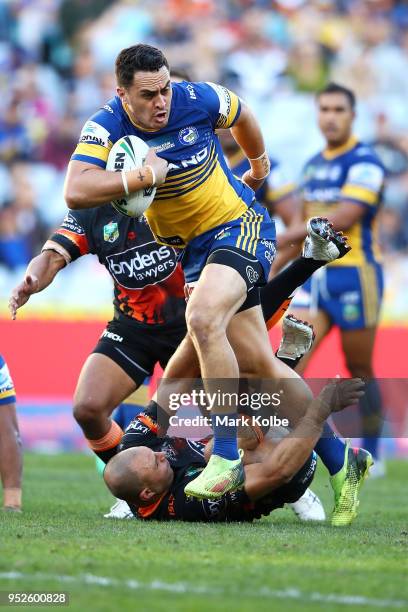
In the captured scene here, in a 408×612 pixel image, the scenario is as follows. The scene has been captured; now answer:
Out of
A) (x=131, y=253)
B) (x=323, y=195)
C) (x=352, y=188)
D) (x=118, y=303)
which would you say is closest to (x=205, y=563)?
(x=131, y=253)

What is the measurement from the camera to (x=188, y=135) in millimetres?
6324

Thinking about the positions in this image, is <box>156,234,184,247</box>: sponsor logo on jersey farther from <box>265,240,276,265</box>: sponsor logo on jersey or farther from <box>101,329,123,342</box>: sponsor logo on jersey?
<box>101,329,123,342</box>: sponsor logo on jersey

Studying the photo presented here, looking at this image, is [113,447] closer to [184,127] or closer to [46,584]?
[184,127]

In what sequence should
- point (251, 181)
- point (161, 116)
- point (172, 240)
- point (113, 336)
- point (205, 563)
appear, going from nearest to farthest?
point (205, 563) → point (161, 116) → point (172, 240) → point (251, 181) → point (113, 336)

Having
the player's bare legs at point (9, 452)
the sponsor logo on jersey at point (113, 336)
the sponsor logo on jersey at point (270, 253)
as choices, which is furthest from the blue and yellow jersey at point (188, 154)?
the player's bare legs at point (9, 452)

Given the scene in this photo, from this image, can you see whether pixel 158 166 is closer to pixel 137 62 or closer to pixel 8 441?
pixel 137 62

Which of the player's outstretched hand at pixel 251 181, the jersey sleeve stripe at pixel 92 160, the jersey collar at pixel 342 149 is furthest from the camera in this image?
the jersey collar at pixel 342 149

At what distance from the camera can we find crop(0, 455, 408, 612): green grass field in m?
3.85

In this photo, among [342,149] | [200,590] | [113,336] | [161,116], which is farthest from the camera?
[342,149]

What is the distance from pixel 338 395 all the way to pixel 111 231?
2.25 metres

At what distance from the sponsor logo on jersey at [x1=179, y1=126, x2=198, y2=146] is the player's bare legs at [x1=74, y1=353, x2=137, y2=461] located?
173cm

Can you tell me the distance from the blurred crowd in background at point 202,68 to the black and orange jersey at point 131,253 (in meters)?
7.77

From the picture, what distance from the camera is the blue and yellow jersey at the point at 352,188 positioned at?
10.4m

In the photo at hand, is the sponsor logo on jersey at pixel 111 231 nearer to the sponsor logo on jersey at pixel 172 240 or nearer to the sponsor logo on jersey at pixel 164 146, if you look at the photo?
the sponsor logo on jersey at pixel 172 240
